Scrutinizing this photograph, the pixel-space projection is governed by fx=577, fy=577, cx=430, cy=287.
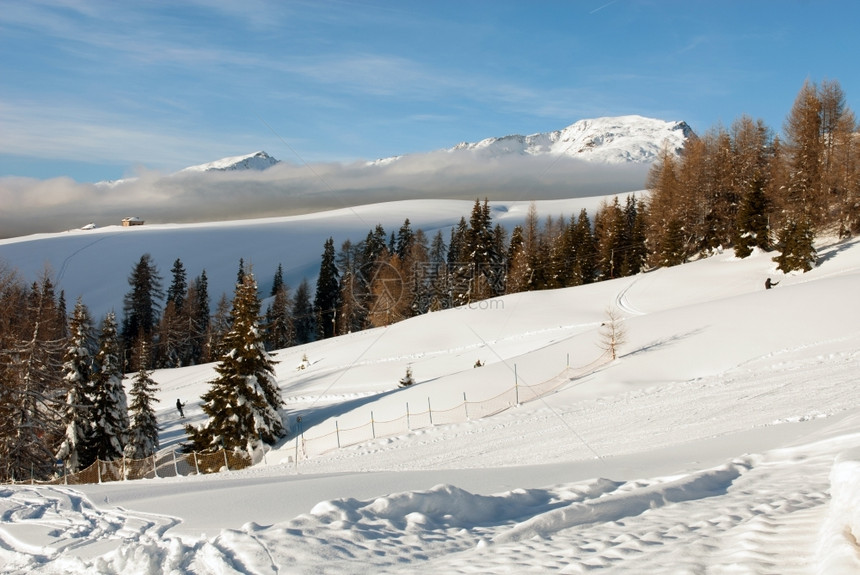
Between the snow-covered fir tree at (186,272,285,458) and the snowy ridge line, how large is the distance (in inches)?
96.9

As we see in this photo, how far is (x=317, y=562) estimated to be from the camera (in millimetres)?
4984

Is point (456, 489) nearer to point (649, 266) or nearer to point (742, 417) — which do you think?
point (742, 417)

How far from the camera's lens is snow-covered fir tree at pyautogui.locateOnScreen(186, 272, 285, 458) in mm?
25641

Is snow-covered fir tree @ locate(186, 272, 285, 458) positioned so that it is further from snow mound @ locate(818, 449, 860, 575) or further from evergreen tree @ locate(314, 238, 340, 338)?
evergreen tree @ locate(314, 238, 340, 338)

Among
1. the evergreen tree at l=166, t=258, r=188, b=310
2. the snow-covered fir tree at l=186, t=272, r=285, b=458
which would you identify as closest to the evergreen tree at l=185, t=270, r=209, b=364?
the evergreen tree at l=166, t=258, r=188, b=310

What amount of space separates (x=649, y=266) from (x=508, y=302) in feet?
72.1

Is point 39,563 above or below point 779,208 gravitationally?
below

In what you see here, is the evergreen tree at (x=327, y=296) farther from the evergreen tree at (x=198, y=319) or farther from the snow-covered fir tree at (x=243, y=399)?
the snow-covered fir tree at (x=243, y=399)

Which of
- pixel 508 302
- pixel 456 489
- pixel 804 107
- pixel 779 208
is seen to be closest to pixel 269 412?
pixel 456 489

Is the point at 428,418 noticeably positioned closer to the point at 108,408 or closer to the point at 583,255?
the point at 108,408

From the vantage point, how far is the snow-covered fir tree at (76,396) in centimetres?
2730

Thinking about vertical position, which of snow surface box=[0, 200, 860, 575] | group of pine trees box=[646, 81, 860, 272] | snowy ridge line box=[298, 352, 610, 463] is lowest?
snowy ridge line box=[298, 352, 610, 463]

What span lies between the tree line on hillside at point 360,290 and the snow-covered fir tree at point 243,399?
63 mm
